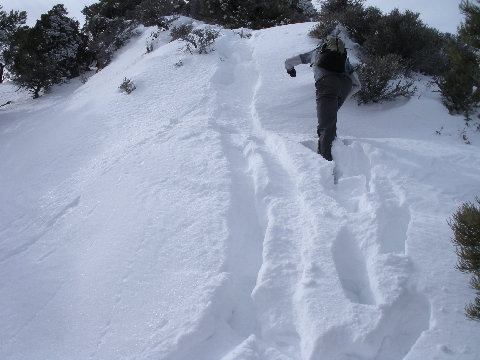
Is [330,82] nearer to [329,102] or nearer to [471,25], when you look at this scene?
[329,102]

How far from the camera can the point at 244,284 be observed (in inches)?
107

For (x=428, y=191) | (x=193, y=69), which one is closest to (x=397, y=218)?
(x=428, y=191)

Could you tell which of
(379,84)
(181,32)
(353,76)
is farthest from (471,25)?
(181,32)

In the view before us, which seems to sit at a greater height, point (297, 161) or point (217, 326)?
point (297, 161)

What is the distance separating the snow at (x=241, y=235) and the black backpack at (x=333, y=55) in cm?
86

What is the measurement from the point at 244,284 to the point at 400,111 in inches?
150

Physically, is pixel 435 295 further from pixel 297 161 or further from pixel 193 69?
pixel 193 69

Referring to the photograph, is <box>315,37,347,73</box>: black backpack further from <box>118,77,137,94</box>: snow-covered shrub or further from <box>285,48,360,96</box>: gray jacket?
<box>118,77,137,94</box>: snow-covered shrub

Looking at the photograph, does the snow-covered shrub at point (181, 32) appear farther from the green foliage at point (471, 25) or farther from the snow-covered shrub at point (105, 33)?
the green foliage at point (471, 25)

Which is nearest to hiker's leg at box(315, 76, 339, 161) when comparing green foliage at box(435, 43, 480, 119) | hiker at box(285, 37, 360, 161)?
hiker at box(285, 37, 360, 161)

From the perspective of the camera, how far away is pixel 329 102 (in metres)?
4.37

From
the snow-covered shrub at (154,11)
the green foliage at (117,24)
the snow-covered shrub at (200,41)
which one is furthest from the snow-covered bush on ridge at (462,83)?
the snow-covered shrub at (154,11)

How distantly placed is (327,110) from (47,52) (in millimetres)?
11316

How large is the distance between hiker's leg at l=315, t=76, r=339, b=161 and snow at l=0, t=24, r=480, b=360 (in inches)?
6.9
